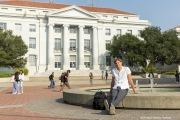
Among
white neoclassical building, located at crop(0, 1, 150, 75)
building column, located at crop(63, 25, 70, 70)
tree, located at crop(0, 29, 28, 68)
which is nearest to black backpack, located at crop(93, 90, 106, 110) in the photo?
tree, located at crop(0, 29, 28, 68)

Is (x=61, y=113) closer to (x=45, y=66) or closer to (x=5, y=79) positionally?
(x=5, y=79)

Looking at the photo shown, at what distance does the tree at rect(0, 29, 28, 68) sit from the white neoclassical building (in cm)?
847

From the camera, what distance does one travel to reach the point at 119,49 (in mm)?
55625

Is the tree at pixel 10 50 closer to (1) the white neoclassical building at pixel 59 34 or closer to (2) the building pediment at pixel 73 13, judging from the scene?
(1) the white neoclassical building at pixel 59 34

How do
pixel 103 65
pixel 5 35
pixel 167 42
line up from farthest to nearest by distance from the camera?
pixel 103 65, pixel 167 42, pixel 5 35

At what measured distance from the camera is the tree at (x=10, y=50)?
148ft

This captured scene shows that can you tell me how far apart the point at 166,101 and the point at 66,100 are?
188 inches

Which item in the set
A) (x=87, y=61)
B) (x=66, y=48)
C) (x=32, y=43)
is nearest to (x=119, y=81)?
(x=66, y=48)

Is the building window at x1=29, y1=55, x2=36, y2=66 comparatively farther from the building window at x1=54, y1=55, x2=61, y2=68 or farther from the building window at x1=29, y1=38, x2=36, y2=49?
the building window at x1=54, y1=55, x2=61, y2=68

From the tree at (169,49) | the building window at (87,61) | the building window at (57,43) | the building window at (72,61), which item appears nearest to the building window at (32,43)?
the building window at (57,43)

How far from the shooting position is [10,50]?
151 feet

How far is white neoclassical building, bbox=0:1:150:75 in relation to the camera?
56438 millimetres

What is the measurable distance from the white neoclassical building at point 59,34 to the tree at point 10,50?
847 cm

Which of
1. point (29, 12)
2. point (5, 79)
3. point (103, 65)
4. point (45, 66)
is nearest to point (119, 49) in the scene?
point (103, 65)
